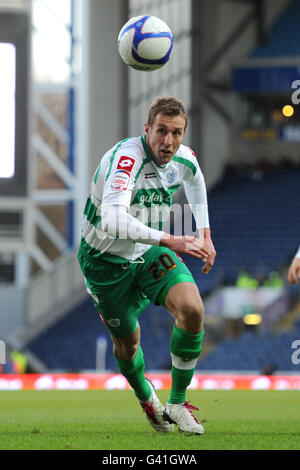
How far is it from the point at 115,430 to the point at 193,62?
77.5ft

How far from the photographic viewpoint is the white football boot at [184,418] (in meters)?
6.06

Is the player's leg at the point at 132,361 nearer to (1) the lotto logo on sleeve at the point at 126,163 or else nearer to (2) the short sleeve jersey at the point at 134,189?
(2) the short sleeve jersey at the point at 134,189

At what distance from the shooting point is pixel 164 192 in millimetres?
6316

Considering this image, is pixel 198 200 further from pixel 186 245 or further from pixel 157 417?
pixel 157 417

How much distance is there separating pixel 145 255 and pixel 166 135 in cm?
80

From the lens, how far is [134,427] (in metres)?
6.75

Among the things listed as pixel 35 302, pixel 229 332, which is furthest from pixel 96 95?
pixel 229 332

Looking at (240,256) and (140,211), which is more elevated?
(140,211)

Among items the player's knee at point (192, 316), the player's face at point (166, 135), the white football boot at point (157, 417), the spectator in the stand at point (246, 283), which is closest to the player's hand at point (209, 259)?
the player's knee at point (192, 316)

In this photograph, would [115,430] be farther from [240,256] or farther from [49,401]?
[240,256]

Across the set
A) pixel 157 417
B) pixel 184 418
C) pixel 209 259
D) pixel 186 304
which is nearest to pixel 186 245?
pixel 186 304

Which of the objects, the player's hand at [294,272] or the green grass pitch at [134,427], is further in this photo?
the player's hand at [294,272]

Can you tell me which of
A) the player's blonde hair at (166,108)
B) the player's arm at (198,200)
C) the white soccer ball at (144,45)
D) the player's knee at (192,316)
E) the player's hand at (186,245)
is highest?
the white soccer ball at (144,45)

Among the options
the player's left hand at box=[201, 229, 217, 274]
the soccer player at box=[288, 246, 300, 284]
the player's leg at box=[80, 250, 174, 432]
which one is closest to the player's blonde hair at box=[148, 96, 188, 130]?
the player's left hand at box=[201, 229, 217, 274]
